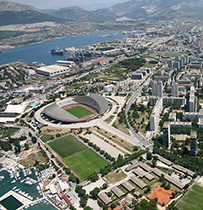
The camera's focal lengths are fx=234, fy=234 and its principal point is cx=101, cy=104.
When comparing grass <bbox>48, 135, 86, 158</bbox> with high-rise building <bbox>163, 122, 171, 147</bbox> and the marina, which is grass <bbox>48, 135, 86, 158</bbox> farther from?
high-rise building <bbox>163, 122, 171, 147</bbox>

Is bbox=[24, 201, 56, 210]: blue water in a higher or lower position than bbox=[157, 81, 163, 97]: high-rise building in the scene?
lower

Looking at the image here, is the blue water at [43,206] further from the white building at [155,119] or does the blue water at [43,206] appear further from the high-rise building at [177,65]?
the high-rise building at [177,65]

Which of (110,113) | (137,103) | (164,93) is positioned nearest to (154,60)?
(164,93)

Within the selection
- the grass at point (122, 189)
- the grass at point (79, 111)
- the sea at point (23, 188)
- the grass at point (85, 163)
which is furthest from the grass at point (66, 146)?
the grass at point (122, 189)

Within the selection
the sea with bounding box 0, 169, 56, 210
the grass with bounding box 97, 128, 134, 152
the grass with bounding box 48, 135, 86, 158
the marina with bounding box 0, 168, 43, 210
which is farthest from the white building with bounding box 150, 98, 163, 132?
the sea with bounding box 0, 169, 56, 210

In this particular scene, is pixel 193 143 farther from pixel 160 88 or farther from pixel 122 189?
pixel 160 88

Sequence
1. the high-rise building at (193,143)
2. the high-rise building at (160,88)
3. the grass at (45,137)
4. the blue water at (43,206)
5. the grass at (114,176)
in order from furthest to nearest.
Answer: the high-rise building at (160,88) < the grass at (45,137) < the high-rise building at (193,143) < the grass at (114,176) < the blue water at (43,206)
